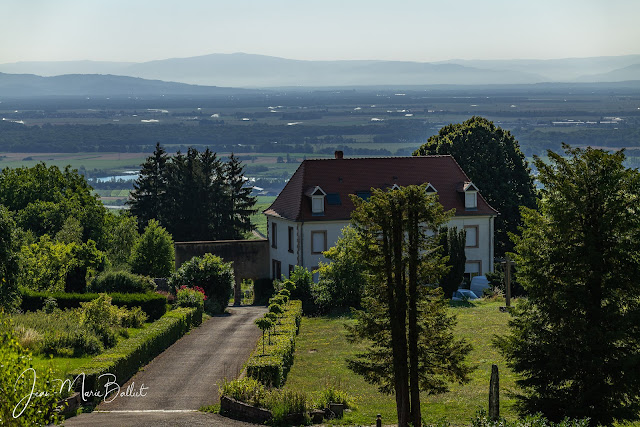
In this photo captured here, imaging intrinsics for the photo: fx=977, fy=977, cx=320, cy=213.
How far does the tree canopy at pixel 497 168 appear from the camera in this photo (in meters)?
70.9

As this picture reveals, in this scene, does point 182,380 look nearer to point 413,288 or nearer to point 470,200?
point 413,288

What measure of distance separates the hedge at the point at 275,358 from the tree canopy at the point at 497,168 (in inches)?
1385

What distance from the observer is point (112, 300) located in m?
41.5

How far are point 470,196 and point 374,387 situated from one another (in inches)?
1340

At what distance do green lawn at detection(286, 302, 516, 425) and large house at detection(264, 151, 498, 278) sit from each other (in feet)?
47.6

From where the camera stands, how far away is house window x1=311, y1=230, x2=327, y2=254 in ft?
193

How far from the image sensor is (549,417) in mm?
23266

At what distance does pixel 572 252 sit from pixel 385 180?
38.2m

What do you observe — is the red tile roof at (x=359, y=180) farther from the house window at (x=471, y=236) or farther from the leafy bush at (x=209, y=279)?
the leafy bush at (x=209, y=279)

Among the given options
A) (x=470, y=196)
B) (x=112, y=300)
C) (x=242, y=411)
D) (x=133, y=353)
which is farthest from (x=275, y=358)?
(x=470, y=196)

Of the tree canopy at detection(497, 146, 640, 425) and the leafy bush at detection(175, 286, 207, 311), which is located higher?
the tree canopy at detection(497, 146, 640, 425)

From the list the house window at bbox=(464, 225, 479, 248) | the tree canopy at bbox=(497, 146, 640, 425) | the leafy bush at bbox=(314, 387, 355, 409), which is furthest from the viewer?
the house window at bbox=(464, 225, 479, 248)

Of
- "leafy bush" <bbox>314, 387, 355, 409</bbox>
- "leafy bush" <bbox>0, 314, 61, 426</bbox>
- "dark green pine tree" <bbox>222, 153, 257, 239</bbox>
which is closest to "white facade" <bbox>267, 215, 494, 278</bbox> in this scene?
"dark green pine tree" <bbox>222, 153, 257, 239</bbox>

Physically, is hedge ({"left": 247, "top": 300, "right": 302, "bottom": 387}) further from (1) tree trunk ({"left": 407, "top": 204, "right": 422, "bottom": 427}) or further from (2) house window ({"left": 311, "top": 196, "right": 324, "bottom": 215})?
(2) house window ({"left": 311, "top": 196, "right": 324, "bottom": 215})
